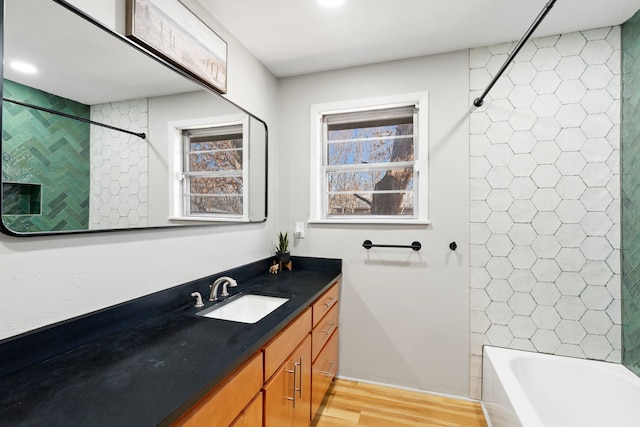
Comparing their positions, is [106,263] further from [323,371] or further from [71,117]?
[323,371]

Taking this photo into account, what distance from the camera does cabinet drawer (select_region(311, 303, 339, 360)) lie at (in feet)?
5.88

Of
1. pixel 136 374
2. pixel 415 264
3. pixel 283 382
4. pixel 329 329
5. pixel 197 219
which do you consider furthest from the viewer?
pixel 415 264

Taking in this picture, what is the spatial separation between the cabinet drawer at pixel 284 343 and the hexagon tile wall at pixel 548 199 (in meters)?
1.30

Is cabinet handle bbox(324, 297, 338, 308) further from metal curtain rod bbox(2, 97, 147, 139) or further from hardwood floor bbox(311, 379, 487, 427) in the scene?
metal curtain rod bbox(2, 97, 147, 139)

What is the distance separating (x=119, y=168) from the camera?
1.20 meters

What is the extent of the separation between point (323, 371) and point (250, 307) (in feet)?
2.33

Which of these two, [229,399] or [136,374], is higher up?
[136,374]

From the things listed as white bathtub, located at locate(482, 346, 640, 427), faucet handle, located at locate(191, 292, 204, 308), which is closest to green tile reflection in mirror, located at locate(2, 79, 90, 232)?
faucet handle, located at locate(191, 292, 204, 308)

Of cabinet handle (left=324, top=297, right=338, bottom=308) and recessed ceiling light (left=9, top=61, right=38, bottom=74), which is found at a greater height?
recessed ceiling light (left=9, top=61, right=38, bottom=74)

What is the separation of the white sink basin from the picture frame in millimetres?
1282

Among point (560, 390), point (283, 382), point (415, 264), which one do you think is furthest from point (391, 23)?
point (560, 390)

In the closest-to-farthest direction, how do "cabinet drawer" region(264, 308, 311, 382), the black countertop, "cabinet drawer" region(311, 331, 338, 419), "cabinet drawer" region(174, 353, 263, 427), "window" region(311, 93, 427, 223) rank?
the black countertop < "cabinet drawer" region(174, 353, 263, 427) < "cabinet drawer" region(264, 308, 311, 382) < "cabinet drawer" region(311, 331, 338, 419) < "window" region(311, 93, 427, 223)

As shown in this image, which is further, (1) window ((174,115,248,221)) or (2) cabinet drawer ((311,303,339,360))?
(2) cabinet drawer ((311,303,339,360))

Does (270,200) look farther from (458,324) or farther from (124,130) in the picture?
(458,324)
